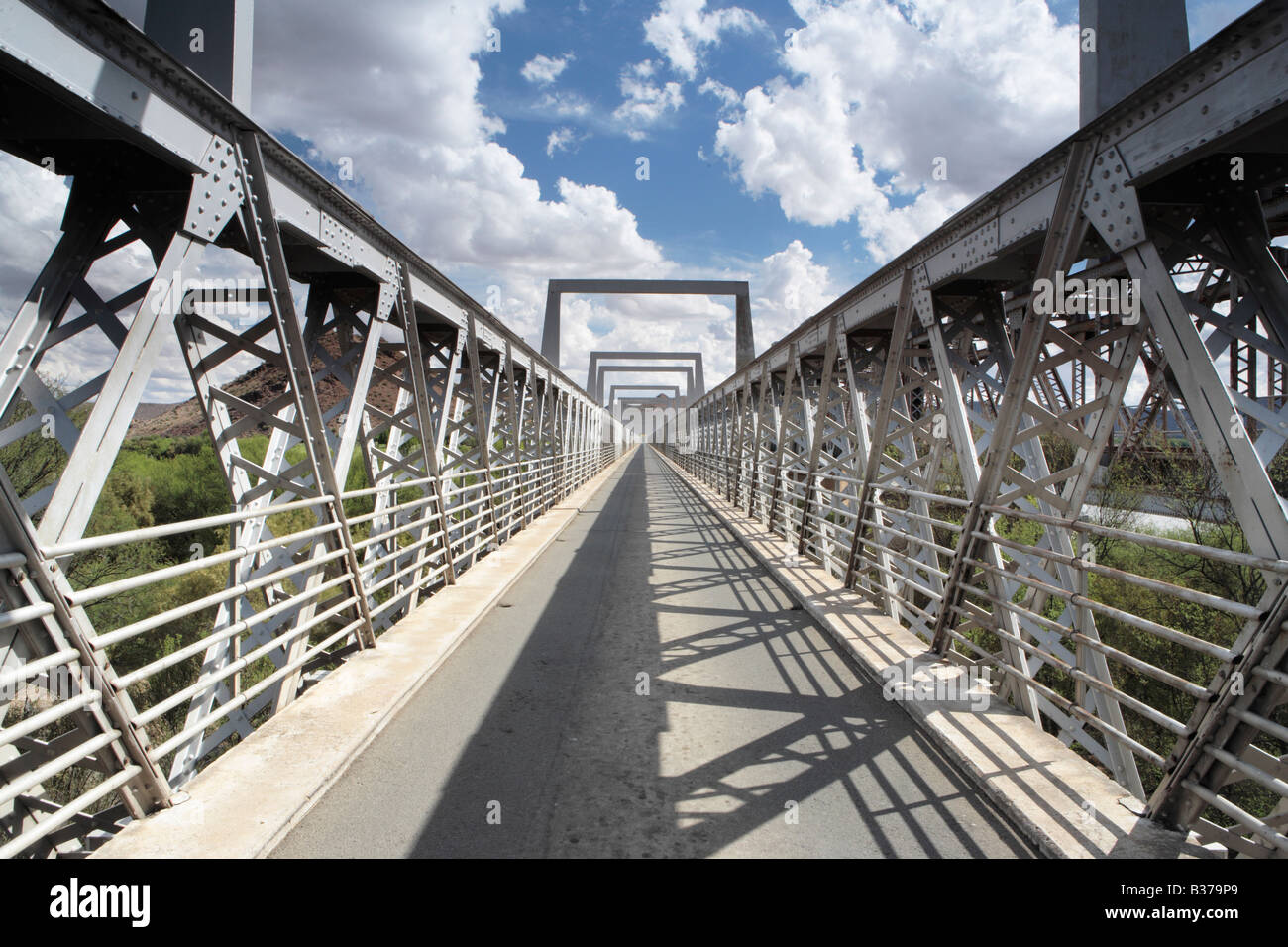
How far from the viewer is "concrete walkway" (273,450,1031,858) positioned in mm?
3049

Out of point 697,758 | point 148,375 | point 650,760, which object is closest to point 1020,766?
point 697,758

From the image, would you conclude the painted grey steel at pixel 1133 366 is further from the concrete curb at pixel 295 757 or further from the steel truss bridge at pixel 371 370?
the concrete curb at pixel 295 757

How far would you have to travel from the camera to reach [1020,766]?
3.57 meters

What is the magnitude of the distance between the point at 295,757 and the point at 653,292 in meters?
39.9

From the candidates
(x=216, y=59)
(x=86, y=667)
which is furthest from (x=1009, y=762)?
(x=216, y=59)

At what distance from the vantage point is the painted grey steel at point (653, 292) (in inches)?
1358

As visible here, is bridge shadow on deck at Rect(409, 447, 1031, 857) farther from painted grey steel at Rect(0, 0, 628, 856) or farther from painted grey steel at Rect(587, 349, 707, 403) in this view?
painted grey steel at Rect(587, 349, 707, 403)

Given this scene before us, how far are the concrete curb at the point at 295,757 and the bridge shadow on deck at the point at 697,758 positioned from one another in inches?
24.3

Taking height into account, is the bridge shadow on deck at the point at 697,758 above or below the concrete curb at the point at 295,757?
below

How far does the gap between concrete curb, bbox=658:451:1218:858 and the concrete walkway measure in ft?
0.38

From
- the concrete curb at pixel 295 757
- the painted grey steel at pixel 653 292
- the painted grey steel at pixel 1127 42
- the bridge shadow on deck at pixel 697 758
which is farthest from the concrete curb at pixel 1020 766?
the painted grey steel at pixel 653 292
